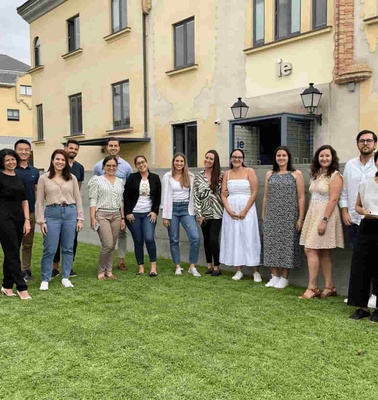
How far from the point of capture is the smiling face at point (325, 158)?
498 centimetres

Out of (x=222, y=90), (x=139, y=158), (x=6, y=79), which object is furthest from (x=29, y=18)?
(x=6, y=79)

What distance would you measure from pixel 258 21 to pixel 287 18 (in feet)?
2.82

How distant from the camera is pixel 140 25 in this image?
14211 mm

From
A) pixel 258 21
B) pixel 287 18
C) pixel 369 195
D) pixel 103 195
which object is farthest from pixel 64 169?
pixel 258 21

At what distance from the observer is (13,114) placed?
141ft

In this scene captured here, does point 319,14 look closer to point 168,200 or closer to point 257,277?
point 168,200

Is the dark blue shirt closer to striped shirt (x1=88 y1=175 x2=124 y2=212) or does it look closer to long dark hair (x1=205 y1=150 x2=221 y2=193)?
striped shirt (x1=88 y1=175 x2=124 y2=212)

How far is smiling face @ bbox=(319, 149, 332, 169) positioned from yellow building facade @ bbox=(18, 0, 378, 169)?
4541mm

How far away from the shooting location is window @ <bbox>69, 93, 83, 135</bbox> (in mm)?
17625

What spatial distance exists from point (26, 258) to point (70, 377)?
364cm

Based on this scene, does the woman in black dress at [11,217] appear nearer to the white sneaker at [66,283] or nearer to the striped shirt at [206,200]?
the white sneaker at [66,283]

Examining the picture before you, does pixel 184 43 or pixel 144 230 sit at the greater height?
pixel 184 43

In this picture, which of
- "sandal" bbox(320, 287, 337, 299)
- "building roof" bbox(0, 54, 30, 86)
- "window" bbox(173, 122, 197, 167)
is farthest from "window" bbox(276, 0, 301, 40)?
"building roof" bbox(0, 54, 30, 86)

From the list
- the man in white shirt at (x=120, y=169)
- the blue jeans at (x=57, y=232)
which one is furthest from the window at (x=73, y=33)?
the blue jeans at (x=57, y=232)
